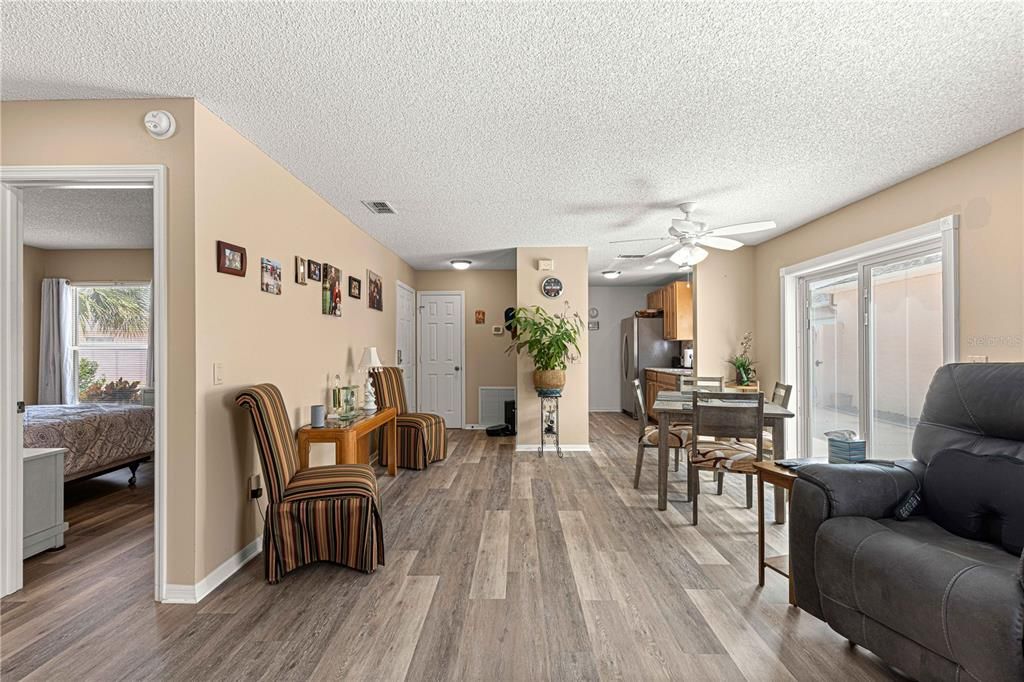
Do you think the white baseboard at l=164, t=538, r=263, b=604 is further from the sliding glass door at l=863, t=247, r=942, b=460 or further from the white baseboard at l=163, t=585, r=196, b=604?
the sliding glass door at l=863, t=247, r=942, b=460

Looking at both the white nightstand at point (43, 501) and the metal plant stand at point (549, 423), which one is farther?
the metal plant stand at point (549, 423)

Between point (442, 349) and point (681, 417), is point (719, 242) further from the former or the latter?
point (442, 349)

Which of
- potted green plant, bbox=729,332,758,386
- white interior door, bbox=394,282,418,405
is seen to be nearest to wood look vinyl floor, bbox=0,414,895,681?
potted green plant, bbox=729,332,758,386

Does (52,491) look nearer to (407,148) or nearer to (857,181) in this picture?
(407,148)

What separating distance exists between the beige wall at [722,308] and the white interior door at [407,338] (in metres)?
3.68

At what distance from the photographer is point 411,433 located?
5227 millimetres

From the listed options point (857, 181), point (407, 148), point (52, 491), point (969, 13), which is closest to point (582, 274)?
point (857, 181)

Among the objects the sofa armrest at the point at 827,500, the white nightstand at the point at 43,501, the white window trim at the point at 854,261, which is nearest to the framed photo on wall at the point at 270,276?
the white nightstand at the point at 43,501

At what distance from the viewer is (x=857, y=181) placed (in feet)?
11.7

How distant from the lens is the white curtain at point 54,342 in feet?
19.8

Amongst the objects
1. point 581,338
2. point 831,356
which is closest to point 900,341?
point 831,356

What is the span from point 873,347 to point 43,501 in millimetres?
5952

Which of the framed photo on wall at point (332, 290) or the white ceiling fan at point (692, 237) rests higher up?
the white ceiling fan at point (692, 237)

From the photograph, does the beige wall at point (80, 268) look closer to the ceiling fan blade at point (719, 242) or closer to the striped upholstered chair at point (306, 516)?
the striped upholstered chair at point (306, 516)
